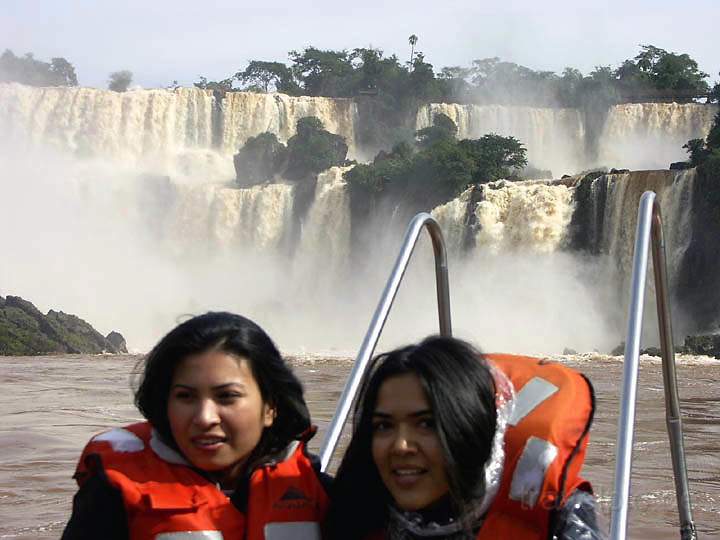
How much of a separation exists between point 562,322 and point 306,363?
7890 mm

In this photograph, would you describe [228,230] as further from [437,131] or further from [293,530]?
[293,530]

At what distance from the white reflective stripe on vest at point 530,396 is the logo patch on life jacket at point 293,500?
1.13 ft

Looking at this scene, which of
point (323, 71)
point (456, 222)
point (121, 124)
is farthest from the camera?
point (323, 71)

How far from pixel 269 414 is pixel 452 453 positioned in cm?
38

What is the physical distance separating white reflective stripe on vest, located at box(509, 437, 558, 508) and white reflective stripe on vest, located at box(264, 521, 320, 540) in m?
0.32

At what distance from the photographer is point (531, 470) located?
5.69 feet

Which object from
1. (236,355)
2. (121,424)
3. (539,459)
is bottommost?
(121,424)

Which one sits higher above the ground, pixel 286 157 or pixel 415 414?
pixel 415 414

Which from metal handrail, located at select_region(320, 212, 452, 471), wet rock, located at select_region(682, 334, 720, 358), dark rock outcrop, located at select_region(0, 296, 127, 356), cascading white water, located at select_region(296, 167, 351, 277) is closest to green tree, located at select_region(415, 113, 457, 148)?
cascading white water, located at select_region(296, 167, 351, 277)

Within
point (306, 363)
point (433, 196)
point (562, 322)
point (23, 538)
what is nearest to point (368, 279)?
point (433, 196)

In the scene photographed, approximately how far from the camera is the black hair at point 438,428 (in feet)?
5.57

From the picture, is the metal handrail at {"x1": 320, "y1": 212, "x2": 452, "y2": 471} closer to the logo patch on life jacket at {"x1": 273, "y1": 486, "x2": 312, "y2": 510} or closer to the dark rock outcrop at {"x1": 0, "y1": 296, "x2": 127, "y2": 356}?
the logo patch on life jacket at {"x1": 273, "y1": 486, "x2": 312, "y2": 510}

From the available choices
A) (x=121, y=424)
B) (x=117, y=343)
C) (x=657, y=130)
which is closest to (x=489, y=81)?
(x=657, y=130)

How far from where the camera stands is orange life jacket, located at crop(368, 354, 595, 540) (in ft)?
5.65
